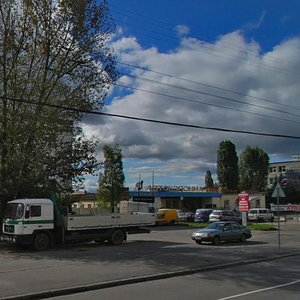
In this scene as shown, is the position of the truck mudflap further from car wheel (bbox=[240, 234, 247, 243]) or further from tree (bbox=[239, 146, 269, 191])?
tree (bbox=[239, 146, 269, 191])

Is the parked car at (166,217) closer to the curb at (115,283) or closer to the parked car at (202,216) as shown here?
the parked car at (202,216)

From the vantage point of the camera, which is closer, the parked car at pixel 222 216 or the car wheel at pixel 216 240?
the car wheel at pixel 216 240

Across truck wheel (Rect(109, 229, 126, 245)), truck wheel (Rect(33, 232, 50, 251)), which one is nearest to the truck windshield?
truck wheel (Rect(33, 232, 50, 251))

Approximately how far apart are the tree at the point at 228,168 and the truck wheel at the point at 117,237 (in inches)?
2965

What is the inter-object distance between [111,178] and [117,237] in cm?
3156

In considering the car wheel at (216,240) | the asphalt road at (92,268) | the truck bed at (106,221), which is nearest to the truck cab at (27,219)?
the truck bed at (106,221)

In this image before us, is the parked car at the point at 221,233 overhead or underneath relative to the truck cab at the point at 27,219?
underneath

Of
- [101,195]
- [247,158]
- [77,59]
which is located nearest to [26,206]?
[77,59]

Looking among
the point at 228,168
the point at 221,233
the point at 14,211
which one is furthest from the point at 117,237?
the point at 228,168

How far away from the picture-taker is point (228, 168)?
335ft

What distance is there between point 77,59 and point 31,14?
3.40 meters

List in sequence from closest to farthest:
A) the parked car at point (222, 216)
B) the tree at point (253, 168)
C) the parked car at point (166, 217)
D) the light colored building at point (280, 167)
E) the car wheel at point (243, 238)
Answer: the car wheel at point (243, 238)
the parked car at point (166, 217)
the parked car at point (222, 216)
the tree at point (253, 168)
the light colored building at point (280, 167)

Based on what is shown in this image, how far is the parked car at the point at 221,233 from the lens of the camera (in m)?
28.8

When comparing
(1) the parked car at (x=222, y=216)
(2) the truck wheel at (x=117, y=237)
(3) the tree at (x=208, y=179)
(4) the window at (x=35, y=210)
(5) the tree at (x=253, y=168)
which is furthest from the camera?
(3) the tree at (x=208, y=179)
